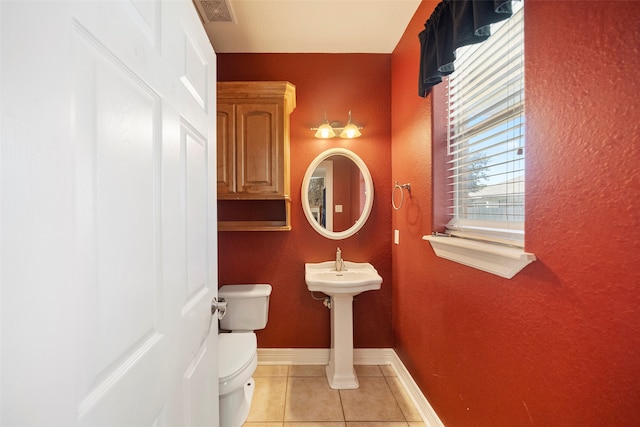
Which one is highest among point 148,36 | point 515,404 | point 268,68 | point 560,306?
point 268,68

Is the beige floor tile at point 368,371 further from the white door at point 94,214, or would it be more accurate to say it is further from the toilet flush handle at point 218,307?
the white door at point 94,214

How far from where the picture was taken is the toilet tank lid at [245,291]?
198cm

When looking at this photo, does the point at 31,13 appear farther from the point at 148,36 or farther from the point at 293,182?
the point at 293,182

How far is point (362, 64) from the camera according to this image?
7.31ft

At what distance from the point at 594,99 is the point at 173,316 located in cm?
124

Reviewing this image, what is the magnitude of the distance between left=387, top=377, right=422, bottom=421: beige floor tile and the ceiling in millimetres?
2512

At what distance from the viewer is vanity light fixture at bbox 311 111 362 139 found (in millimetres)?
2123

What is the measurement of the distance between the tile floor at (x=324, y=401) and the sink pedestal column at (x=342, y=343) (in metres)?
0.08

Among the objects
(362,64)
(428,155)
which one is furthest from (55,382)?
(362,64)

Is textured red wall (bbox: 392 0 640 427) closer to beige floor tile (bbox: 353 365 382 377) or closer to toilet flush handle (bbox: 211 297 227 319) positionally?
beige floor tile (bbox: 353 365 382 377)

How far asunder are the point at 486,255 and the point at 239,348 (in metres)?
1.31

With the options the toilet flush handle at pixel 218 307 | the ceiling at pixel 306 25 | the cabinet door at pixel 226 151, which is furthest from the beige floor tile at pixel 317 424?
the ceiling at pixel 306 25

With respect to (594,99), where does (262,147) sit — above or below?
above

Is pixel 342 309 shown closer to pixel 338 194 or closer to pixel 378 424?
pixel 378 424
